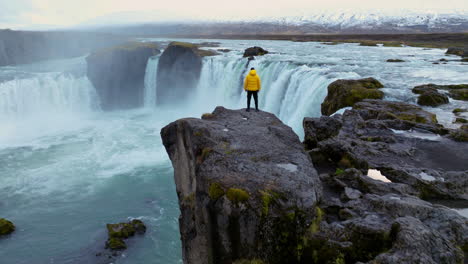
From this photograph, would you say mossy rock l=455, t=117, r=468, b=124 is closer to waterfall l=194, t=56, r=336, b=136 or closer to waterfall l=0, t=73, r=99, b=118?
waterfall l=194, t=56, r=336, b=136

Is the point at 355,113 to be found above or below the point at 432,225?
above

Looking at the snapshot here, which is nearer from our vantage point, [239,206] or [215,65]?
[239,206]

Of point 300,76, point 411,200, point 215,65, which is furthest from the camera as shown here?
point 215,65

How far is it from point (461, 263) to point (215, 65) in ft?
145

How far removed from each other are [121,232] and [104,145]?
1935cm

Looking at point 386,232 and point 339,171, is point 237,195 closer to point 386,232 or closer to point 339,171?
point 386,232

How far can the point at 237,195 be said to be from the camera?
8461mm

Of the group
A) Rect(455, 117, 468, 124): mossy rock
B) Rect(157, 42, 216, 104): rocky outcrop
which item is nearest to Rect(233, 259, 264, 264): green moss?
Rect(455, 117, 468, 124): mossy rock

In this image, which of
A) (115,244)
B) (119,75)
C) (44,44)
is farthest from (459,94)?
(44,44)

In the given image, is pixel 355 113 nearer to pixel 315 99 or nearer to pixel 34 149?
pixel 315 99

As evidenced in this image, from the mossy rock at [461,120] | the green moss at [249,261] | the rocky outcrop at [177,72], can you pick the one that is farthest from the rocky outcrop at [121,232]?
the rocky outcrop at [177,72]

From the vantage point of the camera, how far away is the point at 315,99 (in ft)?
92.9

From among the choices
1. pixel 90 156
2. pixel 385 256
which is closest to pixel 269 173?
pixel 385 256

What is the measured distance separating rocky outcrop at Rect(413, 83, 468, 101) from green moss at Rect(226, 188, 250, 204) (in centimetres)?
2169
